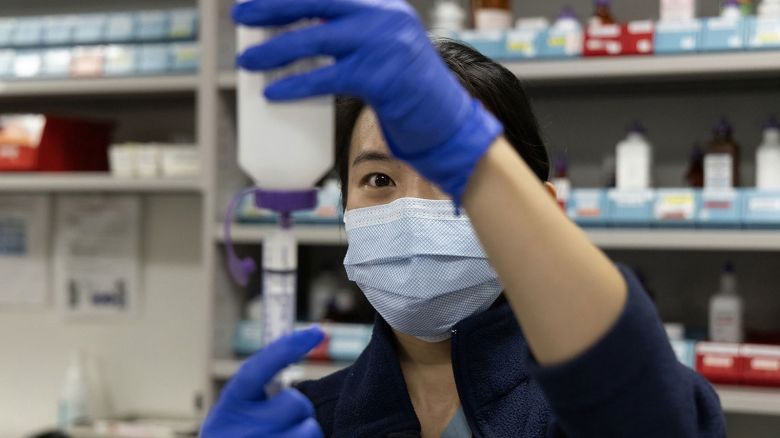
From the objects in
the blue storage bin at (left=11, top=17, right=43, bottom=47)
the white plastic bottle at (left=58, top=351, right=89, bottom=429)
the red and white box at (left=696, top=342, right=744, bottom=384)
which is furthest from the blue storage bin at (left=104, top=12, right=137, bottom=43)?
the red and white box at (left=696, top=342, right=744, bottom=384)

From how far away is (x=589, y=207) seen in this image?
83.7 inches

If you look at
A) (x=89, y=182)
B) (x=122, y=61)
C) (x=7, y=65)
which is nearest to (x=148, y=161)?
(x=89, y=182)

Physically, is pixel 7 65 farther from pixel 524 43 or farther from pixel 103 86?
pixel 524 43

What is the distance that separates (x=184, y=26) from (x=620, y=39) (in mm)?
1193

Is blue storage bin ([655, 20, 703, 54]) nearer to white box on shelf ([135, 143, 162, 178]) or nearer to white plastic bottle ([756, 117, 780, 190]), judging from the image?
white plastic bottle ([756, 117, 780, 190])

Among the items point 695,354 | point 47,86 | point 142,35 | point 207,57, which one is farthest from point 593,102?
point 47,86

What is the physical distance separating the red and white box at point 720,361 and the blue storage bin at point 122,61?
1.66 meters

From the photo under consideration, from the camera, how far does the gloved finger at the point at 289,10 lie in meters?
0.65

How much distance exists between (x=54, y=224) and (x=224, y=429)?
2485 mm

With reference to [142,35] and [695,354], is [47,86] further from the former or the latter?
[695,354]

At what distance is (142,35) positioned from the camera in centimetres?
254

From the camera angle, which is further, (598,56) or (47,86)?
(47,86)

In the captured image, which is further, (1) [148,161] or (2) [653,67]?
(1) [148,161]

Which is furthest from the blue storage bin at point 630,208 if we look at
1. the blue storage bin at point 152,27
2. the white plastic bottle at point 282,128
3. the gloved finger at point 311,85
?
the gloved finger at point 311,85
